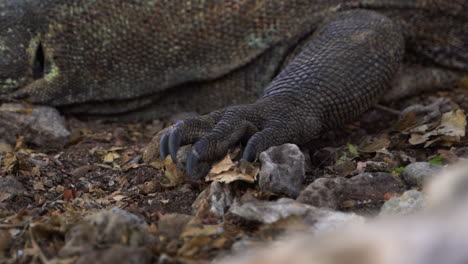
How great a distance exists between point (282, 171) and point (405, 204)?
0.53m

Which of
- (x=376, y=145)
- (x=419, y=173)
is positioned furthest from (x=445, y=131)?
(x=419, y=173)

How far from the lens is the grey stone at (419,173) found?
212 cm

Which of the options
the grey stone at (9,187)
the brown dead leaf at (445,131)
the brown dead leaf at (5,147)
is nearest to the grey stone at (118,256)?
the grey stone at (9,187)

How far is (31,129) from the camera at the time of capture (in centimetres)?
351

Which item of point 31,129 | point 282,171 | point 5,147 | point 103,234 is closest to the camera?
point 103,234

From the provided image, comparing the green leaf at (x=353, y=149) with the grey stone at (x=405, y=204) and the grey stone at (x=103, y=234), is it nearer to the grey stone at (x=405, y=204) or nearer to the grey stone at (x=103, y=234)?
the grey stone at (x=405, y=204)

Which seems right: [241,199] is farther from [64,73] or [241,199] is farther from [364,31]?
[64,73]

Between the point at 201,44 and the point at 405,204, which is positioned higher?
the point at 201,44

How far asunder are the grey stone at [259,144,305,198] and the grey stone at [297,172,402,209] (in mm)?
122

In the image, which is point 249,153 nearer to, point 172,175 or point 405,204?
point 172,175

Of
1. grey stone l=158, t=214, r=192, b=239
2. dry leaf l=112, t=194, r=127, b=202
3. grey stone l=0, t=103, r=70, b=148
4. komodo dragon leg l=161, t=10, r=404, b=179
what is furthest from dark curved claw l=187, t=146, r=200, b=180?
grey stone l=0, t=103, r=70, b=148

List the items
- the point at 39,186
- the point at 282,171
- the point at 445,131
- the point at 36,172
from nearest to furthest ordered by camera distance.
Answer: the point at 282,171 < the point at 39,186 < the point at 36,172 < the point at 445,131

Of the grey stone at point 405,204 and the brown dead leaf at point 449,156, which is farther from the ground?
the grey stone at point 405,204

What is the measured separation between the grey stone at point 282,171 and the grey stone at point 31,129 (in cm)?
181
